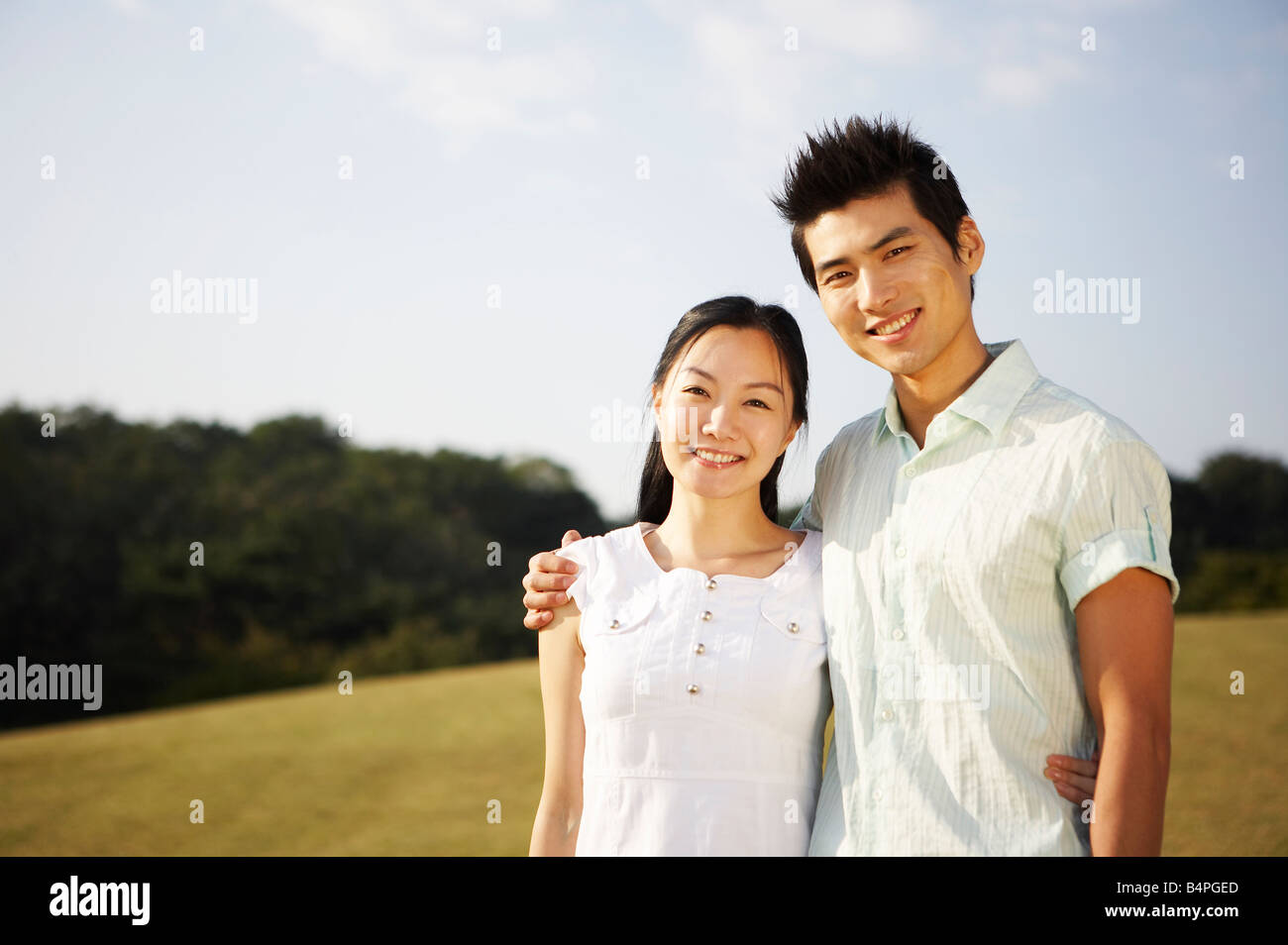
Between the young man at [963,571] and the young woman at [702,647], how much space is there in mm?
110

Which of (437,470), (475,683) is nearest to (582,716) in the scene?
(475,683)

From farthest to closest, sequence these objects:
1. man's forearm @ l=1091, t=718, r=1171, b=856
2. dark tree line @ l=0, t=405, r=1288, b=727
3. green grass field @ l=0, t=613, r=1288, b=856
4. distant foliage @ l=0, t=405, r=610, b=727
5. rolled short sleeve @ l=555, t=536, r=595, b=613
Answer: distant foliage @ l=0, t=405, r=610, b=727
dark tree line @ l=0, t=405, r=1288, b=727
green grass field @ l=0, t=613, r=1288, b=856
rolled short sleeve @ l=555, t=536, r=595, b=613
man's forearm @ l=1091, t=718, r=1171, b=856

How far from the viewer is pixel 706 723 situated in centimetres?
236

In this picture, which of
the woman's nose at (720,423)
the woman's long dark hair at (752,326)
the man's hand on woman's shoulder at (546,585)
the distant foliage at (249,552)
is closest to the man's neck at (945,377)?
the woman's long dark hair at (752,326)

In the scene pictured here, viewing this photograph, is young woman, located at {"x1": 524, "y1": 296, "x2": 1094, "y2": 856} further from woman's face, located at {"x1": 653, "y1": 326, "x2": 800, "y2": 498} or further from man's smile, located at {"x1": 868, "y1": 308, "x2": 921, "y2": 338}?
man's smile, located at {"x1": 868, "y1": 308, "x2": 921, "y2": 338}

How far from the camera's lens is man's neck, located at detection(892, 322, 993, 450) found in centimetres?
243

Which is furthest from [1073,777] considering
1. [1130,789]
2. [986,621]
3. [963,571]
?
[963,571]

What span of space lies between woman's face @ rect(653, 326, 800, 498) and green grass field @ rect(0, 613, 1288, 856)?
20.9 ft

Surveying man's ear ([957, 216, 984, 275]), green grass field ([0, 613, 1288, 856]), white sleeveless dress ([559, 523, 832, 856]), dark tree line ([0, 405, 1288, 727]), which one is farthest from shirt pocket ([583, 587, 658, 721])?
dark tree line ([0, 405, 1288, 727])

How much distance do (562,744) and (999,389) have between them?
1.24m

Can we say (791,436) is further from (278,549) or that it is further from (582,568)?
(278,549)

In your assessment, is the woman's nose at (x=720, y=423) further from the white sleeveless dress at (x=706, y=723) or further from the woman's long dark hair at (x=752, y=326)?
the white sleeveless dress at (x=706, y=723)
